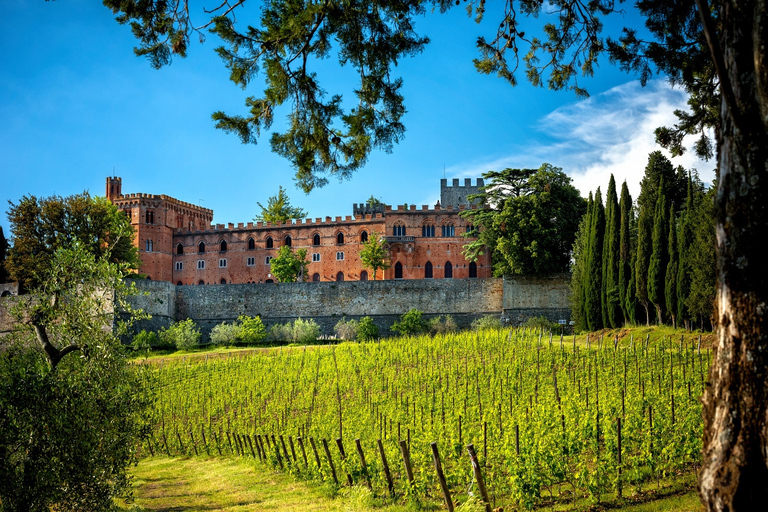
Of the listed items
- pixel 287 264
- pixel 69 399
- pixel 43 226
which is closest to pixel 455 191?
pixel 287 264

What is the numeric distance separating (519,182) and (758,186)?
34685 mm

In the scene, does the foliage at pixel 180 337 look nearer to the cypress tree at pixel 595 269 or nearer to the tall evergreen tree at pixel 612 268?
the cypress tree at pixel 595 269

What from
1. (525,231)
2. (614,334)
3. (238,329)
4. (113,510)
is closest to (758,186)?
(113,510)

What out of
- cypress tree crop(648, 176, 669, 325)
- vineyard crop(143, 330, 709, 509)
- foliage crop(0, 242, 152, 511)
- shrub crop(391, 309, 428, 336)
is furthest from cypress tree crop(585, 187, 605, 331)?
foliage crop(0, 242, 152, 511)

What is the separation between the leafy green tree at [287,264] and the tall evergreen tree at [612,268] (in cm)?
2495

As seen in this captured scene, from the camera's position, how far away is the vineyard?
8445mm

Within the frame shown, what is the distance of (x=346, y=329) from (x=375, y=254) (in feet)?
35.8

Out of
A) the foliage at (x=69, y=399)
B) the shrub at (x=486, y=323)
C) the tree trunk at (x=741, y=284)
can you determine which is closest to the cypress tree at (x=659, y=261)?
the shrub at (x=486, y=323)

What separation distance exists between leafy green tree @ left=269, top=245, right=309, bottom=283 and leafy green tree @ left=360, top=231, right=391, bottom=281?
4.86 metres

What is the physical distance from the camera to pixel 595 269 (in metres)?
28.4

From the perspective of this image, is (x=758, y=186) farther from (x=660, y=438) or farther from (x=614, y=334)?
(x=614, y=334)

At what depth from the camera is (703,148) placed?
778cm

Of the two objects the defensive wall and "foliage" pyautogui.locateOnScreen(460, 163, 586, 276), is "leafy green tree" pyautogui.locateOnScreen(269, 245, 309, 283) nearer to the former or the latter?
the defensive wall

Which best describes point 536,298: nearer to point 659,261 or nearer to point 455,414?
point 659,261
